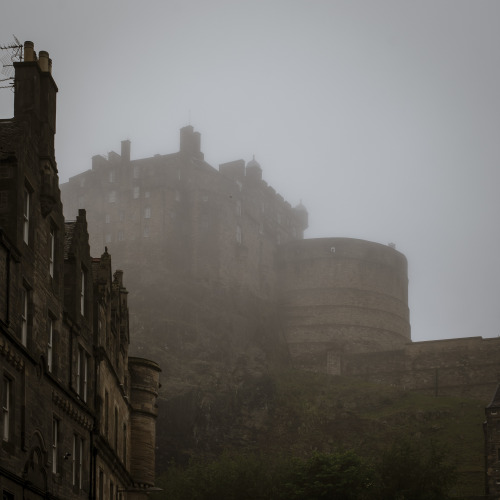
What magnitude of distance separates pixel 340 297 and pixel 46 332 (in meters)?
79.3

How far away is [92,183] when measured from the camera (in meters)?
101

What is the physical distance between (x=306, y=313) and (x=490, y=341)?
21.1 m

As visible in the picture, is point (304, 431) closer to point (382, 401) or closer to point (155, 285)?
point (382, 401)

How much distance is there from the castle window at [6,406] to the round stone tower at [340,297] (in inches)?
3109

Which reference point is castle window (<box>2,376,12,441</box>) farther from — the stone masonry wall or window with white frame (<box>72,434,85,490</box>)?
the stone masonry wall

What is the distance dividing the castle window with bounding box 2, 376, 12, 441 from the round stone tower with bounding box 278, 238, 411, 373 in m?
79.0

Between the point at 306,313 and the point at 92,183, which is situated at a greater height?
the point at 92,183

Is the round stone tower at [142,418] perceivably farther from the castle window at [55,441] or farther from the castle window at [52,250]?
the castle window at [52,250]

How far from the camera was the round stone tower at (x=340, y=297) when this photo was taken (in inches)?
3981

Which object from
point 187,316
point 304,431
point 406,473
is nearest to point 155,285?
point 187,316

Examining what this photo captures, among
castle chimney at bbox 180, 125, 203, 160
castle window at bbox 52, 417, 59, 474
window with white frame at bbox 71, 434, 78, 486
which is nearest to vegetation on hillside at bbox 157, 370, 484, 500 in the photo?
castle chimney at bbox 180, 125, 203, 160

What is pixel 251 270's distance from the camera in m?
99.6

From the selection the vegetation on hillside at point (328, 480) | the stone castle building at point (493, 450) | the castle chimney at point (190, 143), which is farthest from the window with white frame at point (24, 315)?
the castle chimney at point (190, 143)

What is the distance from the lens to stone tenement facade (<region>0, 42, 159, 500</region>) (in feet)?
70.5
